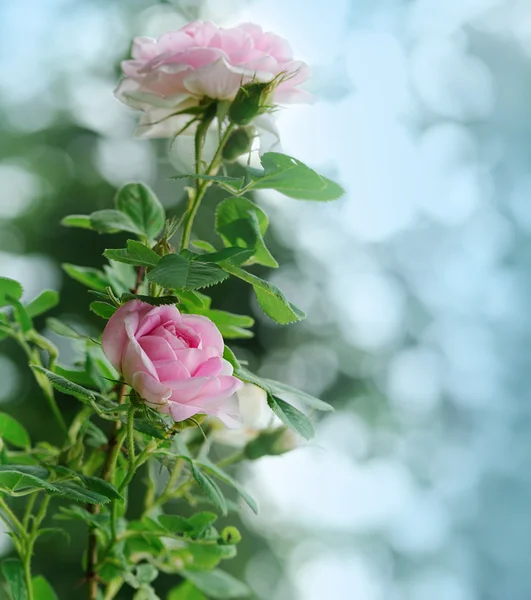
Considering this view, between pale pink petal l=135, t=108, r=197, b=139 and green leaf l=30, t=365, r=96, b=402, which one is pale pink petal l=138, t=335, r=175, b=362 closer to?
green leaf l=30, t=365, r=96, b=402

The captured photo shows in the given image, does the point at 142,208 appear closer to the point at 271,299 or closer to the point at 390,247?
the point at 271,299

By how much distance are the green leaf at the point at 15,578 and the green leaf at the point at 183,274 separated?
162mm

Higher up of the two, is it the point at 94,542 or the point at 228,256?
the point at 228,256

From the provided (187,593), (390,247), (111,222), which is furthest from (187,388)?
(390,247)

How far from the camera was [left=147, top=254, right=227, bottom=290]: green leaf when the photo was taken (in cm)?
24

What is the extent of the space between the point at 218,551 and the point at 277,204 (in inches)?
68.8

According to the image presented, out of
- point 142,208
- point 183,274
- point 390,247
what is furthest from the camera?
point 390,247

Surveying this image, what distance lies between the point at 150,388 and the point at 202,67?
0.13 m

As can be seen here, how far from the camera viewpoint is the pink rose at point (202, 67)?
0.30m

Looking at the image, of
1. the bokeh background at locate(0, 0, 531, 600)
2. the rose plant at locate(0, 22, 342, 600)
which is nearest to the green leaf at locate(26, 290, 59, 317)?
the rose plant at locate(0, 22, 342, 600)

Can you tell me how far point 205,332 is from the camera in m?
0.26

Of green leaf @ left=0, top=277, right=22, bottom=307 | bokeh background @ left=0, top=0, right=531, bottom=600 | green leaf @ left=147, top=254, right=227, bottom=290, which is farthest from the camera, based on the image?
bokeh background @ left=0, top=0, right=531, bottom=600

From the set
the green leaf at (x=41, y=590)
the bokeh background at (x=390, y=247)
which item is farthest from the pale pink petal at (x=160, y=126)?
the bokeh background at (x=390, y=247)

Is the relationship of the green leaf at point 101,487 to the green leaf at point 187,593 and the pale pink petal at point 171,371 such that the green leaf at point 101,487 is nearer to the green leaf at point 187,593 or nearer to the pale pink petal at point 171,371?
the pale pink petal at point 171,371
